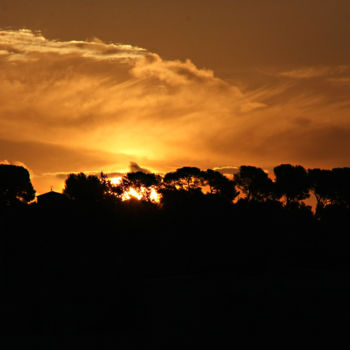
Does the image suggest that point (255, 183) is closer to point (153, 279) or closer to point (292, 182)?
point (292, 182)

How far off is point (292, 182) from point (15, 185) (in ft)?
162

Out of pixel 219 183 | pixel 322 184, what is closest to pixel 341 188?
pixel 322 184

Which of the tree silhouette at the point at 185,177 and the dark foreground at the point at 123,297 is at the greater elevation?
the tree silhouette at the point at 185,177

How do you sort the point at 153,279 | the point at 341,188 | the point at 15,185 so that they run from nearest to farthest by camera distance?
the point at 153,279 → the point at 15,185 → the point at 341,188

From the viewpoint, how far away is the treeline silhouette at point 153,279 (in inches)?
1035

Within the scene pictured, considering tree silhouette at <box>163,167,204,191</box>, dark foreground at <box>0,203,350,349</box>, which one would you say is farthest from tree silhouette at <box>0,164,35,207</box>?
dark foreground at <box>0,203,350,349</box>

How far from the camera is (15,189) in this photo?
94.6 meters

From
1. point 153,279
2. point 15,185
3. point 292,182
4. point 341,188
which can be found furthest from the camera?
point 292,182

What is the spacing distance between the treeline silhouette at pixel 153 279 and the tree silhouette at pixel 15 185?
5603 centimetres

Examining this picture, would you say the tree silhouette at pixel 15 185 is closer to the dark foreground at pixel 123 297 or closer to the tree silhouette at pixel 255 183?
the tree silhouette at pixel 255 183

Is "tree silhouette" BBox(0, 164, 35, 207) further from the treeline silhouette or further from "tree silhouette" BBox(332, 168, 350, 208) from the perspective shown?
the treeline silhouette

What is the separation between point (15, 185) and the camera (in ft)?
310

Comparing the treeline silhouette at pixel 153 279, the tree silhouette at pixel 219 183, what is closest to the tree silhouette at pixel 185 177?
the tree silhouette at pixel 219 183

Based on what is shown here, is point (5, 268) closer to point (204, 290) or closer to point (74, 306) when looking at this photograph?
point (74, 306)
